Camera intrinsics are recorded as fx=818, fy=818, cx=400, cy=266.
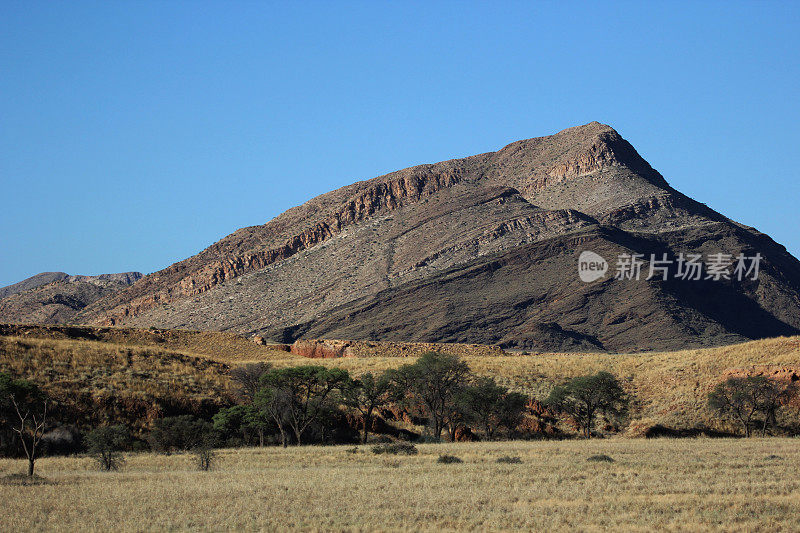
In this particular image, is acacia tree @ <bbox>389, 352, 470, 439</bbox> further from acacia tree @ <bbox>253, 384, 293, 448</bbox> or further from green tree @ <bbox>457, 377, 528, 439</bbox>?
acacia tree @ <bbox>253, 384, 293, 448</bbox>

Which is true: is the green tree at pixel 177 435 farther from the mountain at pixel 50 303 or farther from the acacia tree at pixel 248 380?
the mountain at pixel 50 303

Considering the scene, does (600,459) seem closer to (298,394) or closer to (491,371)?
(298,394)

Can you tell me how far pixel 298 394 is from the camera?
139 feet

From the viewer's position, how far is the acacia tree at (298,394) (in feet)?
126

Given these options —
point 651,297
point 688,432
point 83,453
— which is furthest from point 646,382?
point 651,297

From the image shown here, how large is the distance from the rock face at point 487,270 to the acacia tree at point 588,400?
73650 mm

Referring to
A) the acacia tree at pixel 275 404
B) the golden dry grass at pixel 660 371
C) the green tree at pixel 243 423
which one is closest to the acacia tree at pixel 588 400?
the golden dry grass at pixel 660 371

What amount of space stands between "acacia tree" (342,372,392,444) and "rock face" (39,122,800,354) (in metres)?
78.4

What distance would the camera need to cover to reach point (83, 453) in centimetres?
3306

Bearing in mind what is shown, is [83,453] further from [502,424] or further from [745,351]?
[745,351]

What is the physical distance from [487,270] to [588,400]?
100282 mm

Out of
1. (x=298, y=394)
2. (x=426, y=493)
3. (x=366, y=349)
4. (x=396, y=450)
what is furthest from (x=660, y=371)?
(x=426, y=493)

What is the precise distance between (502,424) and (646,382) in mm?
12237

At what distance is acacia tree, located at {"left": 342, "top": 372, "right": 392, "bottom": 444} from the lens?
138 feet
